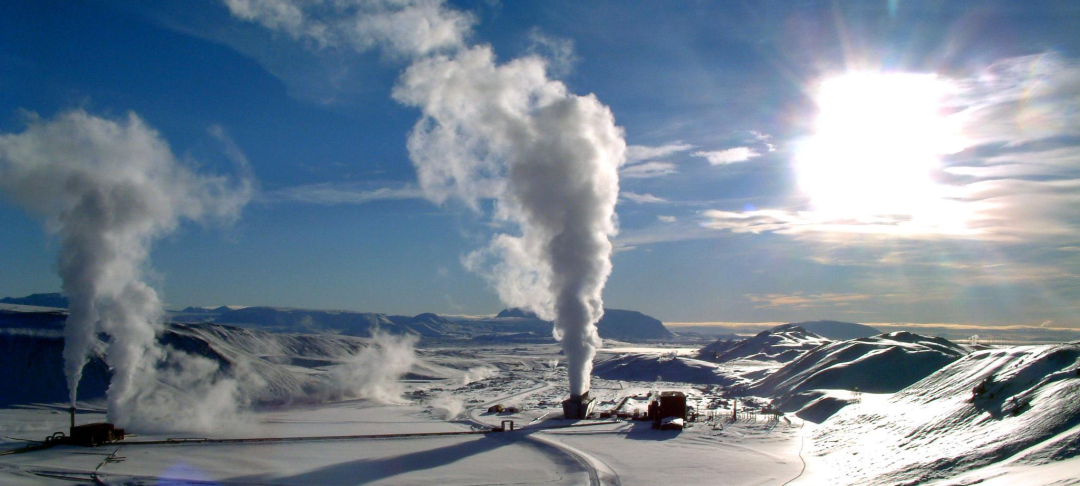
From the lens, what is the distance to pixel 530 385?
9156cm

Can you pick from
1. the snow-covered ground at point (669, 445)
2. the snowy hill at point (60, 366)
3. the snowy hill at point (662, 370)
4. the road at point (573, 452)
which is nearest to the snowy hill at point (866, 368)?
the snow-covered ground at point (669, 445)

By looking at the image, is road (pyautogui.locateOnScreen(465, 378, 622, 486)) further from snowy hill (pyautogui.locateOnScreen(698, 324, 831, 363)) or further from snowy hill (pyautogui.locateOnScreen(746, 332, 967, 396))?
snowy hill (pyautogui.locateOnScreen(698, 324, 831, 363))

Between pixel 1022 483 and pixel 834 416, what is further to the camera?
pixel 834 416

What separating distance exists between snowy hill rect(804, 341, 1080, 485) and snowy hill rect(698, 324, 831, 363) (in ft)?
237

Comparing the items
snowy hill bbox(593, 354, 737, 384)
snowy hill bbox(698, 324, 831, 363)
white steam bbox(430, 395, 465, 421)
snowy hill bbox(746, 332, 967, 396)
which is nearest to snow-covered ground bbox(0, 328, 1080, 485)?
white steam bbox(430, 395, 465, 421)

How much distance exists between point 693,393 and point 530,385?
937 inches

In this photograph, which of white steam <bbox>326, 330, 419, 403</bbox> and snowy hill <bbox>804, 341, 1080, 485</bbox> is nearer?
snowy hill <bbox>804, 341, 1080, 485</bbox>

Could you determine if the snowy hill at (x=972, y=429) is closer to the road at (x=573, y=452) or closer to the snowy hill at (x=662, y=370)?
the road at (x=573, y=452)

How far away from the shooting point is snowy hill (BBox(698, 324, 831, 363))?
381 ft

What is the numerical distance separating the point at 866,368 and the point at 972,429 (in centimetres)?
3704

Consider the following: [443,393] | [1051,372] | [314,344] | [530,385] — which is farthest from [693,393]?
[314,344]

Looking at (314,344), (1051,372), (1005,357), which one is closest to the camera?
(1051,372)

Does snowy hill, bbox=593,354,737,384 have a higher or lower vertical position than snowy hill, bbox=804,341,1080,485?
lower

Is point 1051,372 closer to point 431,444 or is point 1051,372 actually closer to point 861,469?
point 861,469
